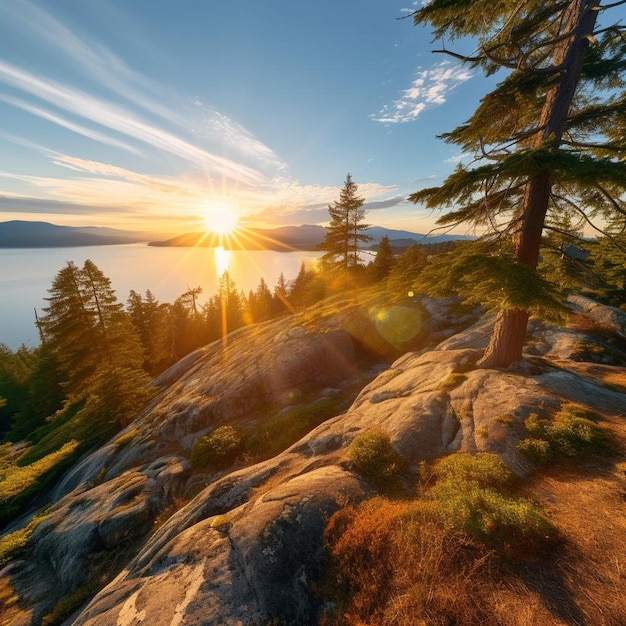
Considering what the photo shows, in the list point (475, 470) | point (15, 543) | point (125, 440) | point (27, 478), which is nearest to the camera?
point (475, 470)

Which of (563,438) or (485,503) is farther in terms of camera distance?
(563,438)

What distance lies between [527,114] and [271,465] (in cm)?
1621

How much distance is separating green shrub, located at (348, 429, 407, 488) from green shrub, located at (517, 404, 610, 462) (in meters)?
3.28

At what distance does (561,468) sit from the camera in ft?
23.3

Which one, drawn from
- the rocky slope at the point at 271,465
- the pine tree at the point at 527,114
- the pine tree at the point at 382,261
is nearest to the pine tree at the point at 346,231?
the pine tree at the point at 382,261

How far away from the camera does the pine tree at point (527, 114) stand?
26.2 feet

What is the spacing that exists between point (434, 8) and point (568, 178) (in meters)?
6.71

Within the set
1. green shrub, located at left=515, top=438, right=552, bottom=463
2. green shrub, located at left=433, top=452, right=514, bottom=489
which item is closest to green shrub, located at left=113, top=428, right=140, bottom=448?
green shrub, located at left=433, top=452, right=514, bottom=489

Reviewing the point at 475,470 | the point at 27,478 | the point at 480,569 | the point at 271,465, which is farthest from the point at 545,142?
the point at 27,478

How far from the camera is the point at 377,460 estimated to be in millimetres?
8273

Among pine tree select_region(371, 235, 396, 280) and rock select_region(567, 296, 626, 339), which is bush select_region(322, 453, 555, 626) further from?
pine tree select_region(371, 235, 396, 280)

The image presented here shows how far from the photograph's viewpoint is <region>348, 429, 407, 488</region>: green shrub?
788 cm

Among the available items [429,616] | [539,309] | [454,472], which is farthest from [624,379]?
[429,616]

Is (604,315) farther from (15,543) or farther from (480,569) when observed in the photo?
(15,543)
